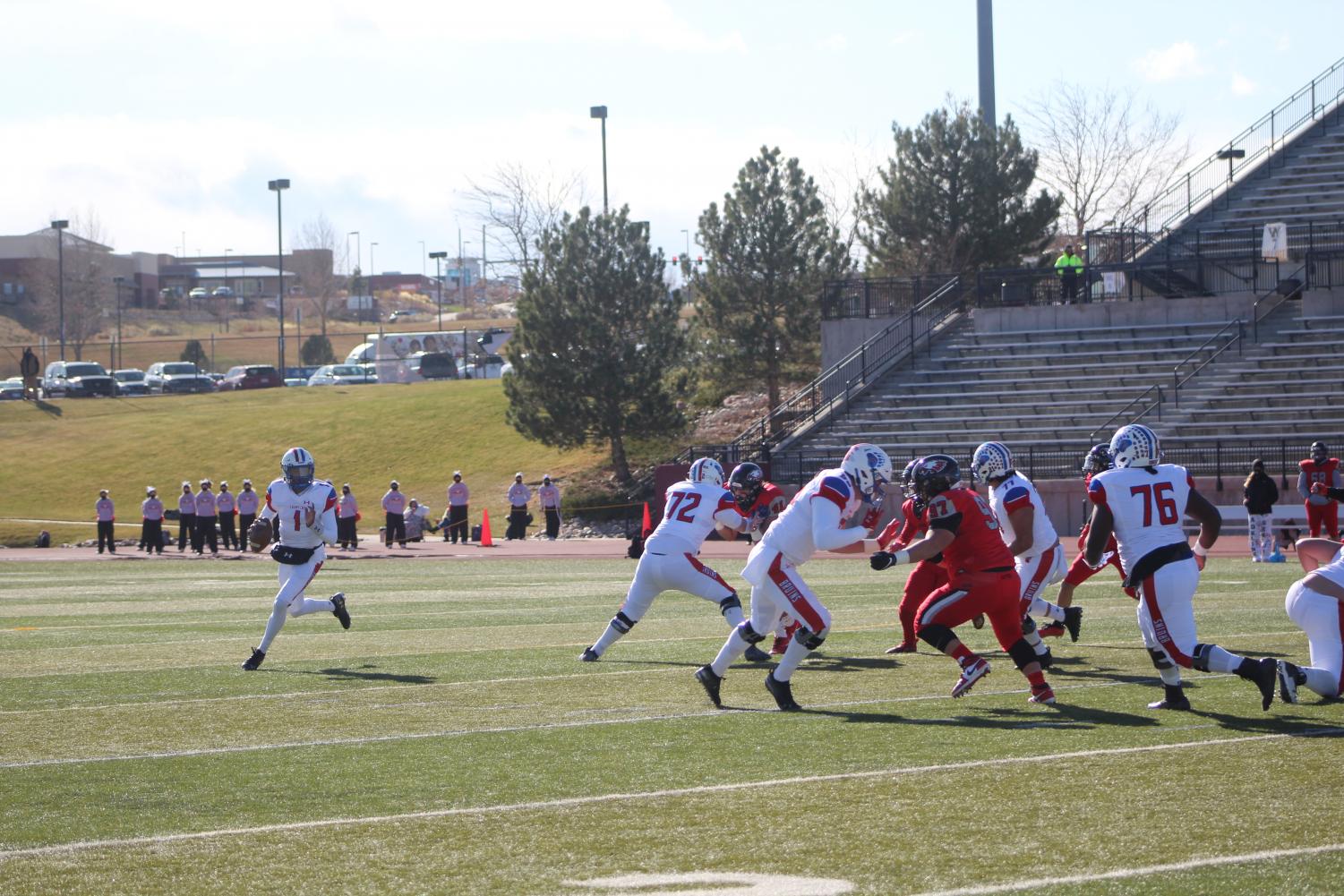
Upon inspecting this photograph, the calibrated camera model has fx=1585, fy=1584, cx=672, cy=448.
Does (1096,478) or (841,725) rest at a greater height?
(1096,478)

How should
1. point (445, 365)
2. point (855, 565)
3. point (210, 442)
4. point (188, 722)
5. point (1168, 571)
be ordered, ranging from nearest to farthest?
point (1168, 571) < point (188, 722) < point (855, 565) < point (210, 442) < point (445, 365)

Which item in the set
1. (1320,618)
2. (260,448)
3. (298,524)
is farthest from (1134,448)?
(260,448)

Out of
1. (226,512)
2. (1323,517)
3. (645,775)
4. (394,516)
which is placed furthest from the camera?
(226,512)

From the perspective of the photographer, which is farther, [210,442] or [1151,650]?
[210,442]

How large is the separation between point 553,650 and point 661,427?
29.4 m

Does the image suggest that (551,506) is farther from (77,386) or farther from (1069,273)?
(77,386)

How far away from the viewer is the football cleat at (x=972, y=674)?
10.1 meters

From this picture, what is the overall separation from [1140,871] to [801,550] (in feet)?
14.5

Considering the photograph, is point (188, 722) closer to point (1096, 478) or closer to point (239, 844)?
point (239, 844)

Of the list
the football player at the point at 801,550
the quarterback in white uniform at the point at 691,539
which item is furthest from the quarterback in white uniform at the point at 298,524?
the football player at the point at 801,550

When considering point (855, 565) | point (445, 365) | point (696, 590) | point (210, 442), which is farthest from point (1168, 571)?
point (445, 365)

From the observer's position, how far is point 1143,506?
373 inches

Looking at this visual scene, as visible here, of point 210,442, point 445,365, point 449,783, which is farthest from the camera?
point 445,365

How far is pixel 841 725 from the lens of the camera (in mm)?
9477
